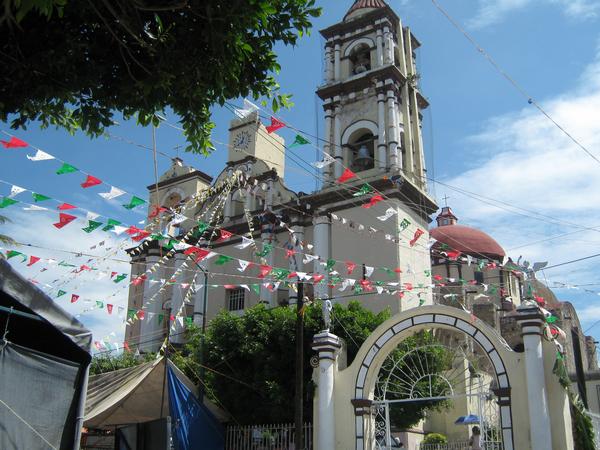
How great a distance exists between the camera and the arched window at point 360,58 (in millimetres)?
27281

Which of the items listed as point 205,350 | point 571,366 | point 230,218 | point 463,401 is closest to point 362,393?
point 205,350

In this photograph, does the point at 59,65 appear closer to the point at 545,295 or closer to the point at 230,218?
the point at 230,218

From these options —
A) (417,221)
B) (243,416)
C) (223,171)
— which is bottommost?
(243,416)

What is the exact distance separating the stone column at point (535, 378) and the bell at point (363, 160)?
47.4 feet

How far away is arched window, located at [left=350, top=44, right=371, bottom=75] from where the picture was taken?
27.3 meters

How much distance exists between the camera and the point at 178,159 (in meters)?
31.1

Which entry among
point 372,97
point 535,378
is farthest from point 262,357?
point 372,97

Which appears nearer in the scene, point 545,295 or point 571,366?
point 571,366

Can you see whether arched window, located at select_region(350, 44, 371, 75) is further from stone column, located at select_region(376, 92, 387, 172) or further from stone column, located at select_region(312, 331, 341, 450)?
stone column, located at select_region(312, 331, 341, 450)

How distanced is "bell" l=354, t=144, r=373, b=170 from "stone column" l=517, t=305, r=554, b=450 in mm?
14455

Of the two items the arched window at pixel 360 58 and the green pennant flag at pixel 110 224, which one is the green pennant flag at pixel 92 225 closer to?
the green pennant flag at pixel 110 224

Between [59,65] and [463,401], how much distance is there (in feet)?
66.3

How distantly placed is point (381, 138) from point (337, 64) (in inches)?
196

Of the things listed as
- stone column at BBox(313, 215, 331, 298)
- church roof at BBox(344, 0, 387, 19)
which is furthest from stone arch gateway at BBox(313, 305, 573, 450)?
church roof at BBox(344, 0, 387, 19)
